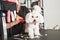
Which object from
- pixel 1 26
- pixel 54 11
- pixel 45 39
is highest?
pixel 54 11

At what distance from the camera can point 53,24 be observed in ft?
5.43

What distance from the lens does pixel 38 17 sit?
1212 millimetres

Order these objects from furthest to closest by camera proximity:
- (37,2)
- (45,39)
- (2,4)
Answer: (37,2)
(2,4)
(45,39)

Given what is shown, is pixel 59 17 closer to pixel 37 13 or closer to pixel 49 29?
pixel 49 29

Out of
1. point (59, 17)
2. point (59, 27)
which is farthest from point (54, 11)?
point (59, 27)

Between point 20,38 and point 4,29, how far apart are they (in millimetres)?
156

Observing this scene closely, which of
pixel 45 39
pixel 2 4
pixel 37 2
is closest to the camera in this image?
pixel 45 39

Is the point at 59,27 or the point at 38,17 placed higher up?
the point at 38,17

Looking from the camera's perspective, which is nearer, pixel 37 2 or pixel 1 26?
pixel 1 26

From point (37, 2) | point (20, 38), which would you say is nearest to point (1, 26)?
point (20, 38)

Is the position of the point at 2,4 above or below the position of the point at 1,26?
above

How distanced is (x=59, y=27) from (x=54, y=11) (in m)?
0.19

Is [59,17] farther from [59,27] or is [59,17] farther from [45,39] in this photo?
[45,39]

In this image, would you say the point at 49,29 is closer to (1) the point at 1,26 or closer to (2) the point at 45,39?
(2) the point at 45,39
